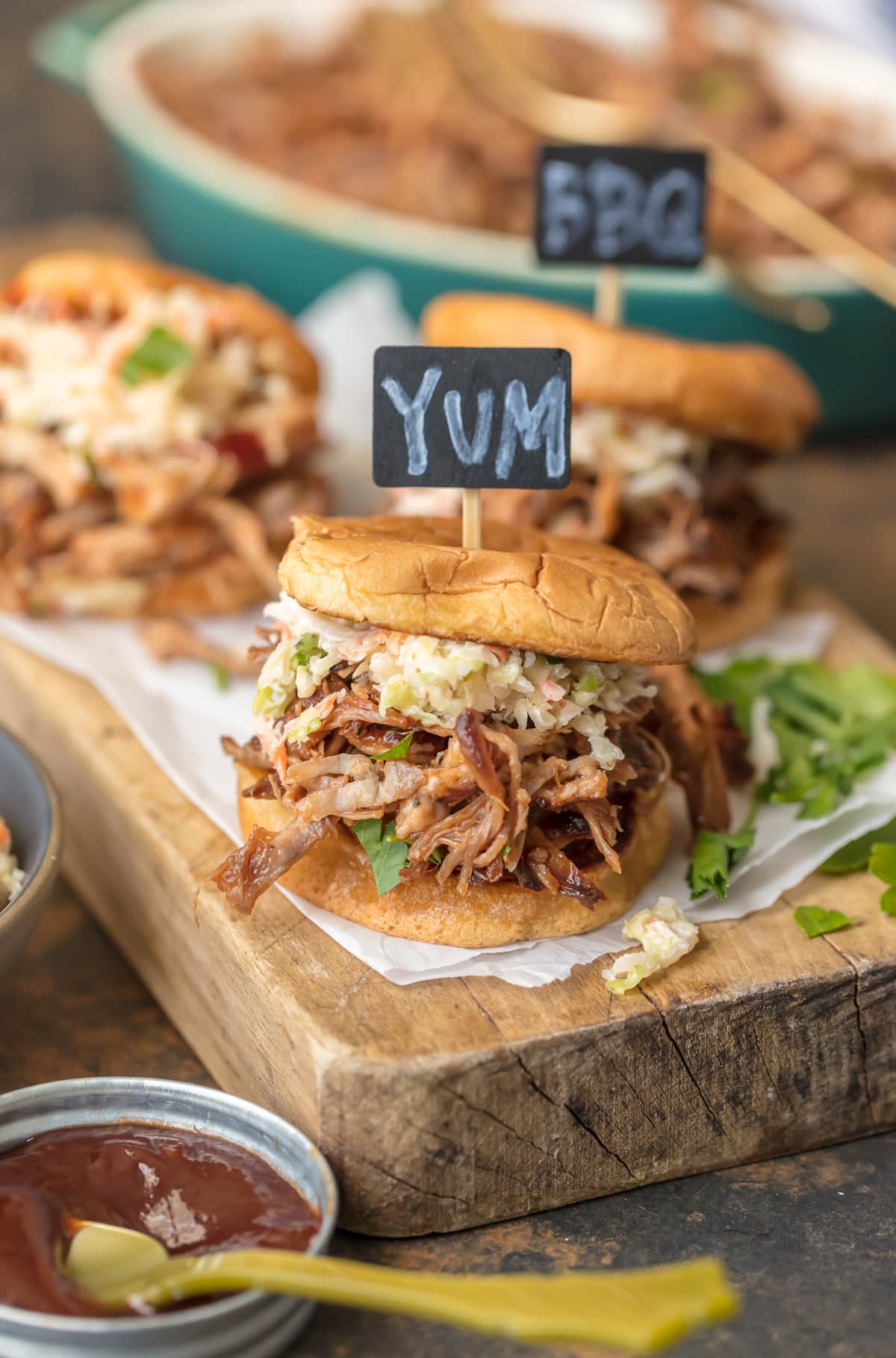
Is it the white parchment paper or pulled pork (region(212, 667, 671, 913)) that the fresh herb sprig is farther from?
pulled pork (region(212, 667, 671, 913))

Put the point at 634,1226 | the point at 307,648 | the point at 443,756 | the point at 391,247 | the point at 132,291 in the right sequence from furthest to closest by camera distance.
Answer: the point at 391,247 → the point at 132,291 → the point at 307,648 → the point at 443,756 → the point at 634,1226

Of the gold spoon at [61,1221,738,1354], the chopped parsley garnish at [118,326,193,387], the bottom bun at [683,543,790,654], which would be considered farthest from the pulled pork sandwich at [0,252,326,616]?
the gold spoon at [61,1221,738,1354]

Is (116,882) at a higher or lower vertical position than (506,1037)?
lower

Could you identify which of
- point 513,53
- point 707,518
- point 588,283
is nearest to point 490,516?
point 707,518

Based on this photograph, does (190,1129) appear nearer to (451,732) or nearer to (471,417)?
(451,732)

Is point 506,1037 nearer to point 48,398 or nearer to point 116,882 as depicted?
point 116,882

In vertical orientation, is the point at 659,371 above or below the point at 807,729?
above

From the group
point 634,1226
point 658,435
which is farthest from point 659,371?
point 634,1226

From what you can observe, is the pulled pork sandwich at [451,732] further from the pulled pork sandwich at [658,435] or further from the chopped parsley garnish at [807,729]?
the pulled pork sandwich at [658,435]
